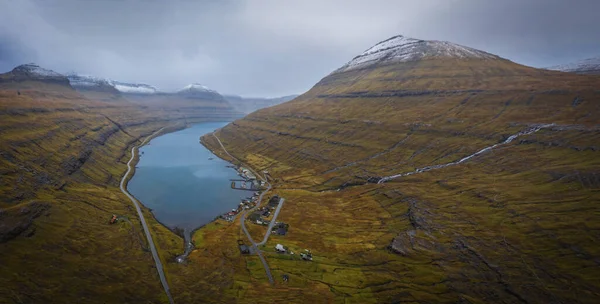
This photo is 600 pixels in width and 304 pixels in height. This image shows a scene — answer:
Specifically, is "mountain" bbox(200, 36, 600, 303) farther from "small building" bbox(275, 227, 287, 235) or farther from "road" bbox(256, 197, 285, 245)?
"small building" bbox(275, 227, 287, 235)

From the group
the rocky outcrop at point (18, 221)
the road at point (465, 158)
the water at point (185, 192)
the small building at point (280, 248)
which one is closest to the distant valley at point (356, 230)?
the rocky outcrop at point (18, 221)

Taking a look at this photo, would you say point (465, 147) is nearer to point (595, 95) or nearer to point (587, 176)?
point (587, 176)

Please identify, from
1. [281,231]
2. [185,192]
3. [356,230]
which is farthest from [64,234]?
[356,230]

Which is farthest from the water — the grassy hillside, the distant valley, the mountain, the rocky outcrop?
the rocky outcrop

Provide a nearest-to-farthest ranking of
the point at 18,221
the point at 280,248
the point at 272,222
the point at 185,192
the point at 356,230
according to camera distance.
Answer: the point at 18,221 < the point at 280,248 < the point at 356,230 < the point at 272,222 < the point at 185,192

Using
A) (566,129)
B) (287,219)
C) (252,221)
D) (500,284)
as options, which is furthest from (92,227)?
(566,129)

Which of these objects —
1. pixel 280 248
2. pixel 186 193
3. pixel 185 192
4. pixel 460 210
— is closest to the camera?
pixel 280 248

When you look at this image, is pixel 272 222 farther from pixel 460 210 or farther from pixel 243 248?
pixel 460 210

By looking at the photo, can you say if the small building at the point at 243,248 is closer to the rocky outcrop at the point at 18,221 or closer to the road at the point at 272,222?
the road at the point at 272,222
